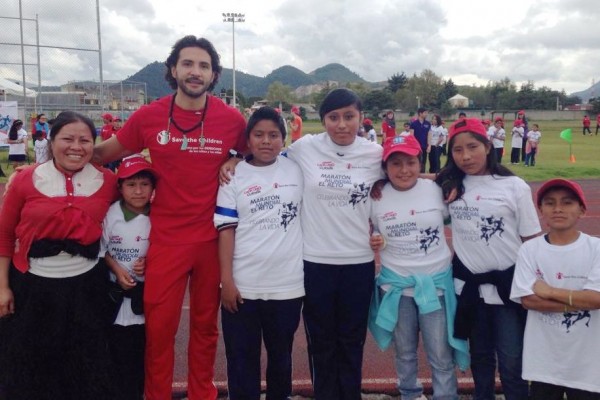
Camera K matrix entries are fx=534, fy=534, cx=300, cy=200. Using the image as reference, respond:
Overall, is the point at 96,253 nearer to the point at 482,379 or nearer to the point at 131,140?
the point at 131,140

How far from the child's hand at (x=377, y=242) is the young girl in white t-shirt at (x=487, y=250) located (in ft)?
1.52

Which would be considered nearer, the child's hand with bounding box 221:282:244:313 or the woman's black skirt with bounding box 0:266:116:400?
the woman's black skirt with bounding box 0:266:116:400

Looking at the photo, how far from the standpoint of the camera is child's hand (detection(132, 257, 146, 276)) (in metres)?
3.26

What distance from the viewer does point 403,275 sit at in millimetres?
3281

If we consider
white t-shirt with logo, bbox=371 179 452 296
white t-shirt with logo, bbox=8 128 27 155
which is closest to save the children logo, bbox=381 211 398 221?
white t-shirt with logo, bbox=371 179 452 296

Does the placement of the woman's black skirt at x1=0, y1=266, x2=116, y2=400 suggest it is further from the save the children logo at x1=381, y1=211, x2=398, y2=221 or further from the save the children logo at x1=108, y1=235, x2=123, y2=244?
the save the children logo at x1=381, y1=211, x2=398, y2=221

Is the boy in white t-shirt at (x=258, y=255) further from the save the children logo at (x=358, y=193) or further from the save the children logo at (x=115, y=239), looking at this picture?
the save the children logo at (x=115, y=239)

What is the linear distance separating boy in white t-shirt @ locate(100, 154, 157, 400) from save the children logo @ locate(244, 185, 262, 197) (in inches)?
23.5

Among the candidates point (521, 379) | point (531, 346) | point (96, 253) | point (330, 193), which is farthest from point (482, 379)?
point (96, 253)

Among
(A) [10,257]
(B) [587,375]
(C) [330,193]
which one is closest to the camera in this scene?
(B) [587,375]

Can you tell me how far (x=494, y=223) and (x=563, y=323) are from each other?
0.65 metres

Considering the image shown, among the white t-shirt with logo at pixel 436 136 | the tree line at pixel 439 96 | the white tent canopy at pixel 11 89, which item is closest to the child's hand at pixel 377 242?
the white t-shirt with logo at pixel 436 136

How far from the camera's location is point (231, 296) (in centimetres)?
316

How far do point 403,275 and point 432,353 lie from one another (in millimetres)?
505
